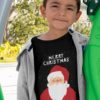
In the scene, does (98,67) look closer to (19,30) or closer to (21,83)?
(21,83)

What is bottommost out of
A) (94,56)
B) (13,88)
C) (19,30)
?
(13,88)

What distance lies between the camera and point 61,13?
1.22m

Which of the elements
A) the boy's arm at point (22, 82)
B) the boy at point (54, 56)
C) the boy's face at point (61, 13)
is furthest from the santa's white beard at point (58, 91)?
the boy's face at point (61, 13)

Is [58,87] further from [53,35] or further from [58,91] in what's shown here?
[53,35]

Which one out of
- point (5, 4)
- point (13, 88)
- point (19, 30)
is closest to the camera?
point (5, 4)

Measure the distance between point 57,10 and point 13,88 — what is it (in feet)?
7.08

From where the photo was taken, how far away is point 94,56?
114 cm

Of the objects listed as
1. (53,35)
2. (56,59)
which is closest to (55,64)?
(56,59)

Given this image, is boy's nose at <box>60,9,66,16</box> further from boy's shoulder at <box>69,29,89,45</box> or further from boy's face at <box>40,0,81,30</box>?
boy's shoulder at <box>69,29,89,45</box>

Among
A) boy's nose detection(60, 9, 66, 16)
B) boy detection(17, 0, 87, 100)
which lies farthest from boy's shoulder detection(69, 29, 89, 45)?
boy's nose detection(60, 9, 66, 16)

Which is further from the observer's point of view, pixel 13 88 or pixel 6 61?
pixel 6 61

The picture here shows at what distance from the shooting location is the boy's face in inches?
48.3

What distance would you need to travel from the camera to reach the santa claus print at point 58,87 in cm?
122

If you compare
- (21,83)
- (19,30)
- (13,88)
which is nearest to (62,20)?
(21,83)
